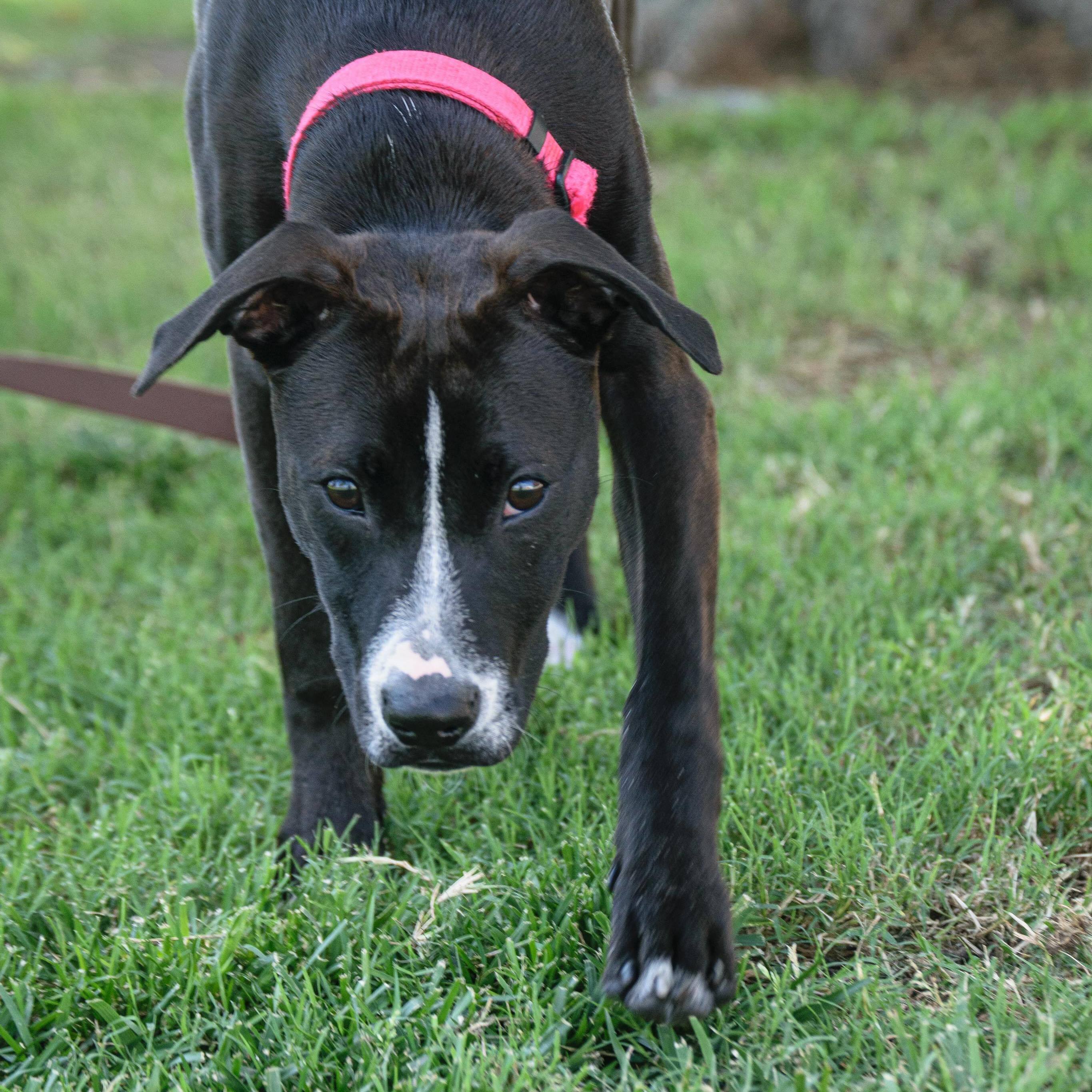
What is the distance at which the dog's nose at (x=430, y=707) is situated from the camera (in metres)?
1.99

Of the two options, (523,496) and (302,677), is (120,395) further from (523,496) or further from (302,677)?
(523,496)

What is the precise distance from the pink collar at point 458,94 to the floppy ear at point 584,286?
0.12 m

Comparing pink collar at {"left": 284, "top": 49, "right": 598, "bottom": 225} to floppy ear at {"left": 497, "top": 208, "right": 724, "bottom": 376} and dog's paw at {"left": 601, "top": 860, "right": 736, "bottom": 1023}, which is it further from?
dog's paw at {"left": 601, "top": 860, "right": 736, "bottom": 1023}

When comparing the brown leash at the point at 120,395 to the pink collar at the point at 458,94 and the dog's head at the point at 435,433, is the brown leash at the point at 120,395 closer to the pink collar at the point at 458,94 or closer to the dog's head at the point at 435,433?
the pink collar at the point at 458,94

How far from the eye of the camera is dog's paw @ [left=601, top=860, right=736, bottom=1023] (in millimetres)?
1979

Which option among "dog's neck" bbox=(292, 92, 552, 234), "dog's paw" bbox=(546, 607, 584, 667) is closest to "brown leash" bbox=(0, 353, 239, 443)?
"dog's paw" bbox=(546, 607, 584, 667)

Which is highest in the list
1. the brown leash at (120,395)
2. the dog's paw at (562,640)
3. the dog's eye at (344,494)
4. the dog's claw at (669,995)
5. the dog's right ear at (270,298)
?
the dog's right ear at (270,298)

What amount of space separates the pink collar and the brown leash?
1498mm

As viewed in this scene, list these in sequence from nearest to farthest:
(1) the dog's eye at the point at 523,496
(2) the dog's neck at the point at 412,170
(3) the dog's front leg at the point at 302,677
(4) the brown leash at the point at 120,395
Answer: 1. (1) the dog's eye at the point at 523,496
2. (2) the dog's neck at the point at 412,170
3. (3) the dog's front leg at the point at 302,677
4. (4) the brown leash at the point at 120,395

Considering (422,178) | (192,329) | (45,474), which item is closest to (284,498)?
(192,329)

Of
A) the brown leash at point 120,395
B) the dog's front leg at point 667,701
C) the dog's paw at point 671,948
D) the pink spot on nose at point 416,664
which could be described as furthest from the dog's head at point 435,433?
the brown leash at point 120,395

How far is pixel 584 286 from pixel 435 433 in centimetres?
38

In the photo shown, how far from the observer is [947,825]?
2.45 meters

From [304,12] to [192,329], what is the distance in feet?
2.96
